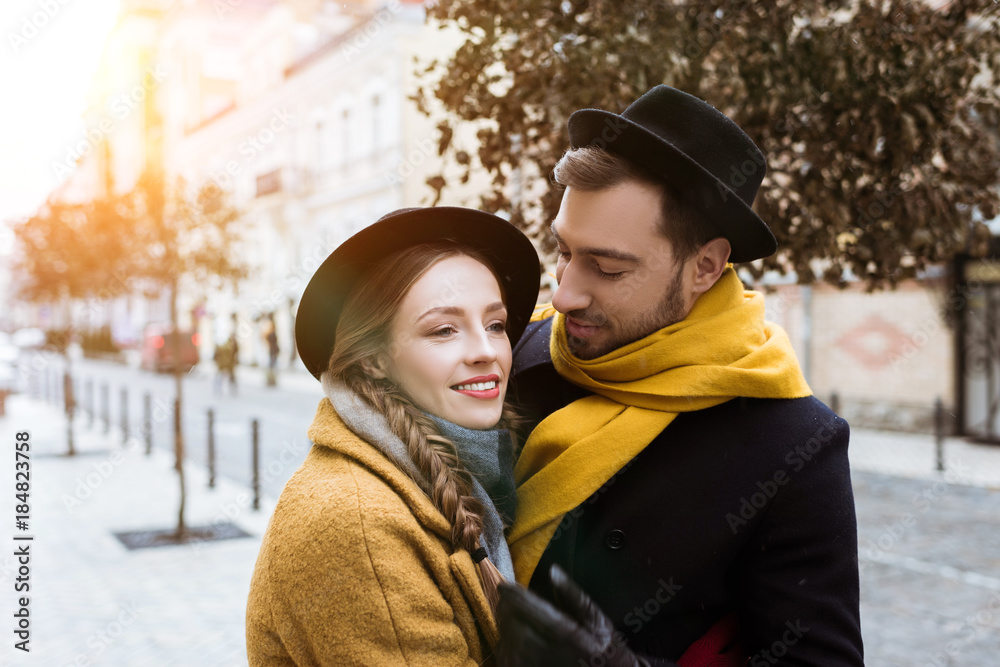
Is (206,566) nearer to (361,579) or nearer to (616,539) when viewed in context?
(616,539)

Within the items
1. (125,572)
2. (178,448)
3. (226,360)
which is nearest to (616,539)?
(125,572)

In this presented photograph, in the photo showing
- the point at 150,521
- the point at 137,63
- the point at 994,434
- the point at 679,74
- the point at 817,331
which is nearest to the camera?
the point at 679,74

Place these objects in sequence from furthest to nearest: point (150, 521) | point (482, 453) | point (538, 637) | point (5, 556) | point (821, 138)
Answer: point (150, 521) → point (5, 556) → point (821, 138) → point (482, 453) → point (538, 637)

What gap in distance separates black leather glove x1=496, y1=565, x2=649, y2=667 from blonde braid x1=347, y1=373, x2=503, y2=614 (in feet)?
0.39

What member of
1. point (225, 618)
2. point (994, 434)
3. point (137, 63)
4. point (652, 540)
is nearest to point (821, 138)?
Result: point (652, 540)

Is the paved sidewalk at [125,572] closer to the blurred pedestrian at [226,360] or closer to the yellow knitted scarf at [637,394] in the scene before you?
the yellow knitted scarf at [637,394]

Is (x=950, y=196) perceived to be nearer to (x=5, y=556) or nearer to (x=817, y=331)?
(x=5, y=556)

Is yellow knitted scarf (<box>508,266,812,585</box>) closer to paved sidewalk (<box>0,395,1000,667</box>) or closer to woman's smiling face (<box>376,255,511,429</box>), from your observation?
woman's smiling face (<box>376,255,511,429</box>)

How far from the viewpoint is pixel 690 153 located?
1.90 metres

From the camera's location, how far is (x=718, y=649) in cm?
181

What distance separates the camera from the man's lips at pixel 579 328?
199 centimetres

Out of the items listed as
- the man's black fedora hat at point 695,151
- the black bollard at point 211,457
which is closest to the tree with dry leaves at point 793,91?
the man's black fedora hat at point 695,151

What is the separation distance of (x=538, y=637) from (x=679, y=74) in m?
2.28

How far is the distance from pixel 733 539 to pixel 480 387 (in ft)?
2.10
